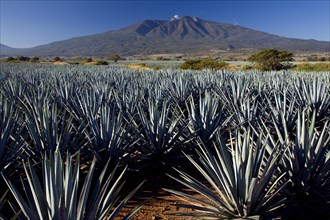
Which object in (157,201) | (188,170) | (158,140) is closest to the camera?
(157,201)

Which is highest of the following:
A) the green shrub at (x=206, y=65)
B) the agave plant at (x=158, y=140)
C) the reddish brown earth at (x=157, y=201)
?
the green shrub at (x=206, y=65)

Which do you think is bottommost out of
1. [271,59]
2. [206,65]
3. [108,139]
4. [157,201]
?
[157,201]

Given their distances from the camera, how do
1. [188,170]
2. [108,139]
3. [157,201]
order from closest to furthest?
[157,201] < [108,139] < [188,170]

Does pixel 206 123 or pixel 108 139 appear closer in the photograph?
pixel 108 139

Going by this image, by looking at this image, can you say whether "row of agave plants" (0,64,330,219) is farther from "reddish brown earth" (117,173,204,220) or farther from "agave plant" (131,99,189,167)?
"reddish brown earth" (117,173,204,220)

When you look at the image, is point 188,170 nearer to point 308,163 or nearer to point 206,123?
point 206,123

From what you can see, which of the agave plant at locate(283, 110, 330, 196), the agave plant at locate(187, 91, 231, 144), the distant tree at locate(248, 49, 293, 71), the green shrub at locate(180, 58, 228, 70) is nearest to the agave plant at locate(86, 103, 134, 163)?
the agave plant at locate(187, 91, 231, 144)

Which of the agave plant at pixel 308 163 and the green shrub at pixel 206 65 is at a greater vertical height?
A: the green shrub at pixel 206 65

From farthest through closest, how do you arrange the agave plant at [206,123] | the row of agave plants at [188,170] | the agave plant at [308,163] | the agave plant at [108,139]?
the agave plant at [206,123] < the agave plant at [108,139] < the agave plant at [308,163] < the row of agave plants at [188,170]

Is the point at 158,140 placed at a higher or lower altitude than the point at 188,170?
higher

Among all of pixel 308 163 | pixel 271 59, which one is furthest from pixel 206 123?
pixel 271 59

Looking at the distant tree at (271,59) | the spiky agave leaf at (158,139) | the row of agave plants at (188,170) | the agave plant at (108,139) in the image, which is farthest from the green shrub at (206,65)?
the agave plant at (108,139)

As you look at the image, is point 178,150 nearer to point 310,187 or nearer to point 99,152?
point 99,152

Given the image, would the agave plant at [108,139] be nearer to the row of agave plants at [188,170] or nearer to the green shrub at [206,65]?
the row of agave plants at [188,170]
